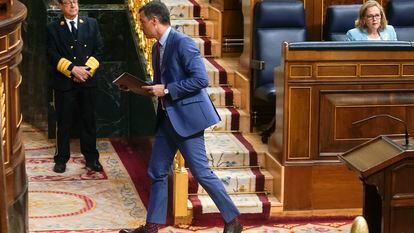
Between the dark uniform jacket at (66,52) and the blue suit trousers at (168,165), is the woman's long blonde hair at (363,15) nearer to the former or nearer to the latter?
the blue suit trousers at (168,165)

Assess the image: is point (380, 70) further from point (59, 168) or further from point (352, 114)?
point (59, 168)

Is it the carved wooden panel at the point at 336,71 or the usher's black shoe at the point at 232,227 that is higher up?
the carved wooden panel at the point at 336,71

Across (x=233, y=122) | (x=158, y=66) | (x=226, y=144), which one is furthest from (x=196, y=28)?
(x=158, y=66)

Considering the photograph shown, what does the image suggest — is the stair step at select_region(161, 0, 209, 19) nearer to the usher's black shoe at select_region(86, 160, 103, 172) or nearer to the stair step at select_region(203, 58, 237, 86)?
the stair step at select_region(203, 58, 237, 86)

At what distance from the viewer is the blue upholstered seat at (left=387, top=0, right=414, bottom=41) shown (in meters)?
8.06

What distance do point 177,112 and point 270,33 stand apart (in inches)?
70.8

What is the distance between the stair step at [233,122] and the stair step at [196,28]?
115 cm

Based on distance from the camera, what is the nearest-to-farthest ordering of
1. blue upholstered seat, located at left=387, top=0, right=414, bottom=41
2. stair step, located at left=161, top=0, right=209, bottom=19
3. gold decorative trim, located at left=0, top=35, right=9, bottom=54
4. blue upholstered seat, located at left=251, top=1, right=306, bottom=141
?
1. gold decorative trim, located at left=0, top=35, right=9, bottom=54
2. blue upholstered seat, located at left=251, top=1, right=306, bottom=141
3. blue upholstered seat, located at left=387, top=0, right=414, bottom=41
4. stair step, located at left=161, top=0, right=209, bottom=19

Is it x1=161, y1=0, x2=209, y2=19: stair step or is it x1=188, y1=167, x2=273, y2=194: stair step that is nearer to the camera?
x1=188, y1=167, x2=273, y2=194: stair step

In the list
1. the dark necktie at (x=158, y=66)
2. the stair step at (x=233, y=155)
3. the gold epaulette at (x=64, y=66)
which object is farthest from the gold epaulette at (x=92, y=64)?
the dark necktie at (x=158, y=66)

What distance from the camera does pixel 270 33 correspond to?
7695mm

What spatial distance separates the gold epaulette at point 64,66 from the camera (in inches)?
315

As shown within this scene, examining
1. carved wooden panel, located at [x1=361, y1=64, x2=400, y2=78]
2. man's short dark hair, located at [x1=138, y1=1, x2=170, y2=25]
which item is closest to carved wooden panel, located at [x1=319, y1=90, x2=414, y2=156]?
carved wooden panel, located at [x1=361, y1=64, x2=400, y2=78]

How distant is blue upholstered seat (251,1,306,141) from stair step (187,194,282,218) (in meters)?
0.93
